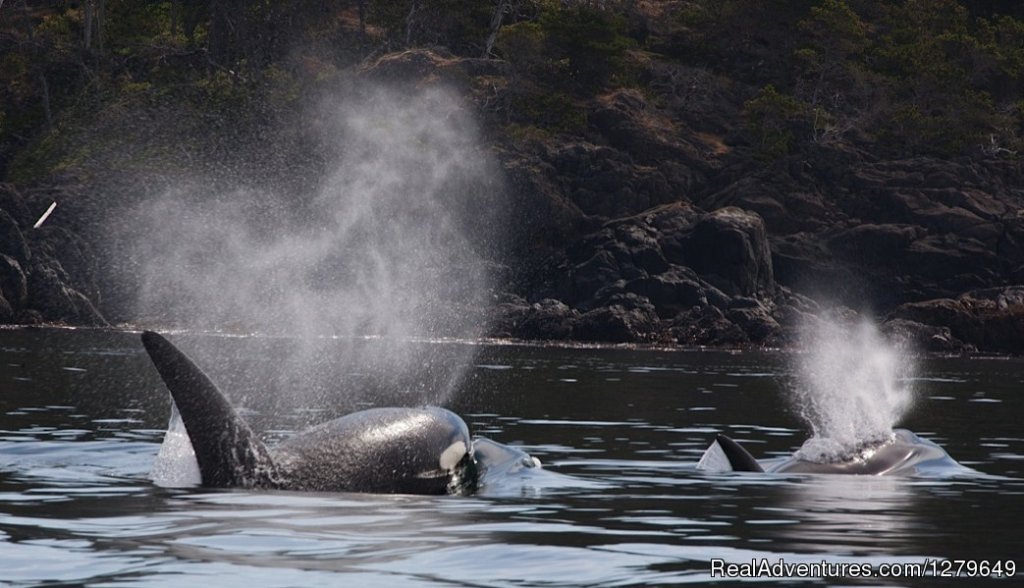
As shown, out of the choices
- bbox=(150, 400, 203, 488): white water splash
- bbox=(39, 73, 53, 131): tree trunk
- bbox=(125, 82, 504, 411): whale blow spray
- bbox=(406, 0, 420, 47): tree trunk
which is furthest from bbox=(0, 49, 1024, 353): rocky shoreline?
bbox=(150, 400, 203, 488): white water splash

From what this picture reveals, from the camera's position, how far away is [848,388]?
28297mm

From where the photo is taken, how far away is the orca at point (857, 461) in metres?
16.0

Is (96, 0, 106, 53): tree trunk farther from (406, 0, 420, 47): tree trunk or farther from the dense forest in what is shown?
(406, 0, 420, 47): tree trunk

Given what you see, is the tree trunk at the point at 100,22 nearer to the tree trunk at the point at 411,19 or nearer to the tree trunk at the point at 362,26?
the tree trunk at the point at 362,26

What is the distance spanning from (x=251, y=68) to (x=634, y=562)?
267 ft

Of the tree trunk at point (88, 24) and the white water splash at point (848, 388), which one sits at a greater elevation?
the tree trunk at point (88, 24)

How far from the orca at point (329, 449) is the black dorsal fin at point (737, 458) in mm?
3370

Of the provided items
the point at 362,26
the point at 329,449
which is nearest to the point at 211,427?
the point at 329,449

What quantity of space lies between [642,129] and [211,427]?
7070 cm

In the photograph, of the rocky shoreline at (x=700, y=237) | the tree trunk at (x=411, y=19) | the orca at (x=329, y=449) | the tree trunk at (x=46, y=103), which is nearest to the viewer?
the orca at (x=329, y=449)

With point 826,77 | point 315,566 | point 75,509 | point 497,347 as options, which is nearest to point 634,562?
point 315,566

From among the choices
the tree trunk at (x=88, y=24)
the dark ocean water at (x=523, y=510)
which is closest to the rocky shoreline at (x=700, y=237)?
the tree trunk at (x=88, y=24)

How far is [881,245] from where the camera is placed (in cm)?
7412

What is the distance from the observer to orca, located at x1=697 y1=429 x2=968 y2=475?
629 inches
